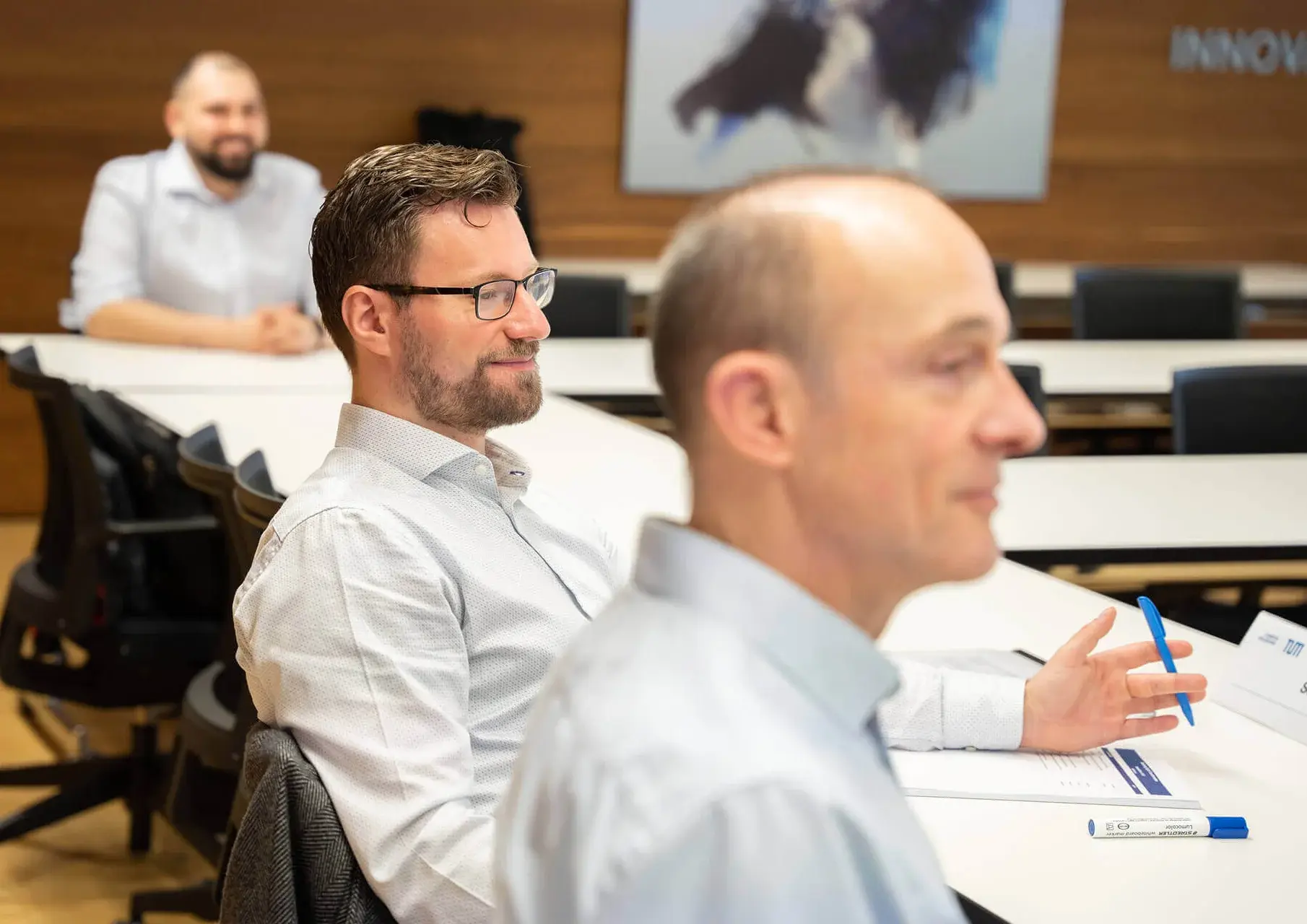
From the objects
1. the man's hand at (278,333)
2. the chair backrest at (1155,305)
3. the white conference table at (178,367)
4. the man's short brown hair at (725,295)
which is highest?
the man's short brown hair at (725,295)

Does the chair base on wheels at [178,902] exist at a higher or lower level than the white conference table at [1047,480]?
lower

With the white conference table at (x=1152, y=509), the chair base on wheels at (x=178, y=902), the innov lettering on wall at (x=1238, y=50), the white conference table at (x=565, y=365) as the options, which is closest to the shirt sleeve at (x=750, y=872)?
the white conference table at (x=1152, y=509)

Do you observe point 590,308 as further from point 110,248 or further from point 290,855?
point 290,855

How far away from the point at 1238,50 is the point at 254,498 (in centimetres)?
617

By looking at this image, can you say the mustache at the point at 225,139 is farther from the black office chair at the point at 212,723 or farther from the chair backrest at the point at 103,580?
the black office chair at the point at 212,723

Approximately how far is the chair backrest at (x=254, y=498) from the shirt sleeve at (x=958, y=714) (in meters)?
0.73

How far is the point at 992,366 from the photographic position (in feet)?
2.66

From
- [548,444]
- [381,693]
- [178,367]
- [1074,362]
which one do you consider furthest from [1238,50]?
[381,693]

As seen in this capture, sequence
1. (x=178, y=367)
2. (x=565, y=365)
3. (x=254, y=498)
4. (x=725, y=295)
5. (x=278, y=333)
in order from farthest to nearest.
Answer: (x=565, y=365) → (x=278, y=333) → (x=178, y=367) → (x=254, y=498) → (x=725, y=295)

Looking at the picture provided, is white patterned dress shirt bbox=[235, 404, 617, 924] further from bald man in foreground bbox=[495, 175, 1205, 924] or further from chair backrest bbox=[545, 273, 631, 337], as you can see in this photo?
chair backrest bbox=[545, 273, 631, 337]

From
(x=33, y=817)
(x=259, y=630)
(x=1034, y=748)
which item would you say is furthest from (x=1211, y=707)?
(x=33, y=817)

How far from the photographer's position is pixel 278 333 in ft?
13.2

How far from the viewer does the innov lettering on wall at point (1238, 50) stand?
6891 millimetres

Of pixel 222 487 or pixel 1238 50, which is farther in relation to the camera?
pixel 1238 50
